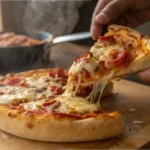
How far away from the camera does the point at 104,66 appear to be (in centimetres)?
155

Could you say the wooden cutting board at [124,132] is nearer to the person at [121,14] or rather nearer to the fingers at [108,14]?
the person at [121,14]

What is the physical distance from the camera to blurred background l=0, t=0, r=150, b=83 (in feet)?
8.15

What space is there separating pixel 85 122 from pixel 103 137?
0.25ft

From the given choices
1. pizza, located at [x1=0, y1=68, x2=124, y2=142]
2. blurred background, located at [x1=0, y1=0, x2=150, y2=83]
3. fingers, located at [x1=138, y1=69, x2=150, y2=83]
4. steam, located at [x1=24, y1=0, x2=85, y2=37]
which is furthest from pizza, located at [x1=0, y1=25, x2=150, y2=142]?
steam, located at [x1=24, y1=0, x2=85, y2=37]

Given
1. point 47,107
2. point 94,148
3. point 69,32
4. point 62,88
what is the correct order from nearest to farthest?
1. point 94,148
2. point 47,107
3. point 62,88
4. point 69,32

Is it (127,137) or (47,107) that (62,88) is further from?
(127,137)

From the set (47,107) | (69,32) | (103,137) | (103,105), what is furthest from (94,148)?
(69,32)

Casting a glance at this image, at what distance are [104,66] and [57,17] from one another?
1.21 m

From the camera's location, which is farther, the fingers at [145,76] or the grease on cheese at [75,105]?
the fingers at [145,76]

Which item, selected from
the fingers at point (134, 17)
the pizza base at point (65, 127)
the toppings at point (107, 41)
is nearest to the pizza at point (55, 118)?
the pizza base at point (65, 127)

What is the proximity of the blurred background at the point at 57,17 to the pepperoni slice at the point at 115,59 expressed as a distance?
0.75 metres

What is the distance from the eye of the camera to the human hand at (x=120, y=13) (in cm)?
187

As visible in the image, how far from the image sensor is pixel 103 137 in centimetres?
138

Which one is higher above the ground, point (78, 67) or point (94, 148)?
point (78, 67)
